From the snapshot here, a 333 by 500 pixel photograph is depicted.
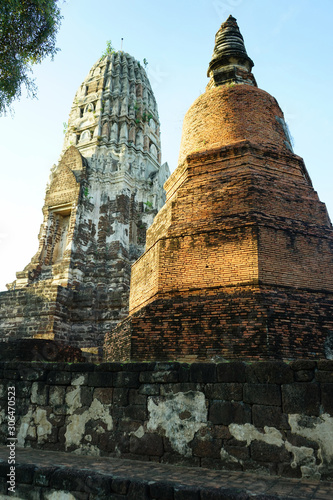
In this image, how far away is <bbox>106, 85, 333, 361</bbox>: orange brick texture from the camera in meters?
5.30

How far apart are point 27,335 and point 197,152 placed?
33.3ft

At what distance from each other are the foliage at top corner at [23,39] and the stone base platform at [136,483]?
899cm

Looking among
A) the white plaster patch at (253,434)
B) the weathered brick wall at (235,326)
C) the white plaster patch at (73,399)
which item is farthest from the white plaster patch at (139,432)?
the weathered brick wall at (235,326)

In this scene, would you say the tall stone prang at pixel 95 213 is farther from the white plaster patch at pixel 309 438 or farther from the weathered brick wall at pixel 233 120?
the white plaster patch at pixel 309 438

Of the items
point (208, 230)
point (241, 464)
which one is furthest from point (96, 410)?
point (208, 230)

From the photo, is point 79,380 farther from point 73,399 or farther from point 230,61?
point 230,61

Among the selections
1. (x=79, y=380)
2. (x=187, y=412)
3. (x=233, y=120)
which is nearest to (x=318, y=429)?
(x=187, y=412)

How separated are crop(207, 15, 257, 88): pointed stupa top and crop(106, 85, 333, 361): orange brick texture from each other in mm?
2437

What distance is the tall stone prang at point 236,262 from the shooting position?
Result: 17.4ft

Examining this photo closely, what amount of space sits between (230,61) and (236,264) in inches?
272

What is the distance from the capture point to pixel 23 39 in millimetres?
10070

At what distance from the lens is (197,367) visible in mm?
3775

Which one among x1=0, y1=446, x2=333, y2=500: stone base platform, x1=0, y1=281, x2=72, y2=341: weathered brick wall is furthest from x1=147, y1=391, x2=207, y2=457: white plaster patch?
x1=0, y1=281, x2=72, y2=341: weathered brick wall

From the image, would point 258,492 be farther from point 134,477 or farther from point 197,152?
point 197,152
